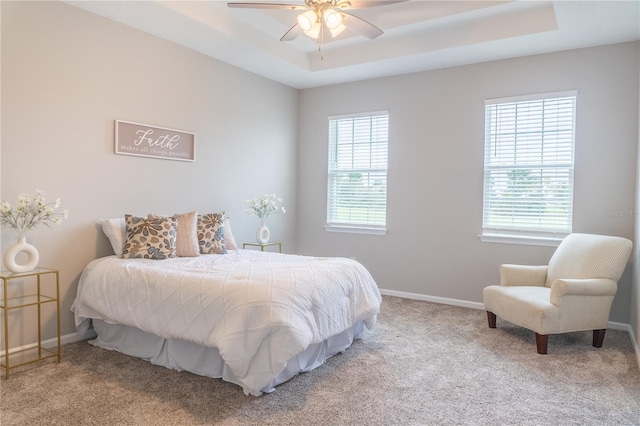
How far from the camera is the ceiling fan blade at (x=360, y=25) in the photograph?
3.11m

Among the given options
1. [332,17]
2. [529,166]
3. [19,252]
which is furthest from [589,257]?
[19,252]

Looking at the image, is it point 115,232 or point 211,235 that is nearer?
point 115,232

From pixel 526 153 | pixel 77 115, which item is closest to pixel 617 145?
pixel 526 153

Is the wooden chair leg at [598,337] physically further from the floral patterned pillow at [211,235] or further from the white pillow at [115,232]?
the white pillow at [115,232]

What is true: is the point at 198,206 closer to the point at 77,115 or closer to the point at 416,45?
the point at 77,115

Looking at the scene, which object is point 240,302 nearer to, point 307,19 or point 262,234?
point 307,19

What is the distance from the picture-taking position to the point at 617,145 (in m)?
3.97

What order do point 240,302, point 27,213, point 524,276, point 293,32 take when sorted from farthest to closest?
point 524,276
point 293,32
point 27,213
point 240,302

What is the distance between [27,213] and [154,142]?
1.35 m

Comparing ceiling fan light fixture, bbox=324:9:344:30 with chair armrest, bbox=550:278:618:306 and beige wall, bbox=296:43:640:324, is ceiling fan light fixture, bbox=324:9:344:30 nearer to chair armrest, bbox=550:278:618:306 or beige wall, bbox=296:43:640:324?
beige wall, bbox=296:43:640:324

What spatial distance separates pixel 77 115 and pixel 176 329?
2.02 meters

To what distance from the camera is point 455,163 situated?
481 cm

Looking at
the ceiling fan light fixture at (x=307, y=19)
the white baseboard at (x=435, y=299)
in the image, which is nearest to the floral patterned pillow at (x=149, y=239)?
the ceiling fan light fixture at (x=307, y=19)

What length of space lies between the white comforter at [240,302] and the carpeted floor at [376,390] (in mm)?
279
